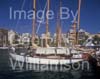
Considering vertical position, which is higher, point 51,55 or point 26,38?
point 26,38

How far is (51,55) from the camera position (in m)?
7.09

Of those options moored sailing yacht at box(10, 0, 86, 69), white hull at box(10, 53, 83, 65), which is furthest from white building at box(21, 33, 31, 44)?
white hull at box(10, 53, 83, 65)

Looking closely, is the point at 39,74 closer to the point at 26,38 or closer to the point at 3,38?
the point at 26,38

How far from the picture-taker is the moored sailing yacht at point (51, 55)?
7016 mm

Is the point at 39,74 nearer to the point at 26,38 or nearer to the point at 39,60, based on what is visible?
the point at 39,60

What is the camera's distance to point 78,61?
7.01m

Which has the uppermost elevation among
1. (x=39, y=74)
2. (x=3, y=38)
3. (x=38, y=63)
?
(x=3, y=38)

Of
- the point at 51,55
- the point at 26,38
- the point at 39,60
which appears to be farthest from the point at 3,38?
the point at 51,55

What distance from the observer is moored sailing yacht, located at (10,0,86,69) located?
23.0 feet

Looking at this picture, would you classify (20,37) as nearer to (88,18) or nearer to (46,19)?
(46,19)

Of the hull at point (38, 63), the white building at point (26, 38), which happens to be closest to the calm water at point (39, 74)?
the hull at point (38, 63)

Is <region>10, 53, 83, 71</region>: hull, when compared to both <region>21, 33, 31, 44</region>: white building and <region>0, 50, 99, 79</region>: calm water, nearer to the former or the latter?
<region>0, 50, 99, 79</region>: calm water

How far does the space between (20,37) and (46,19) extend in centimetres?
36

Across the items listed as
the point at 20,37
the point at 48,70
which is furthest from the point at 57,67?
the point at 20,37
